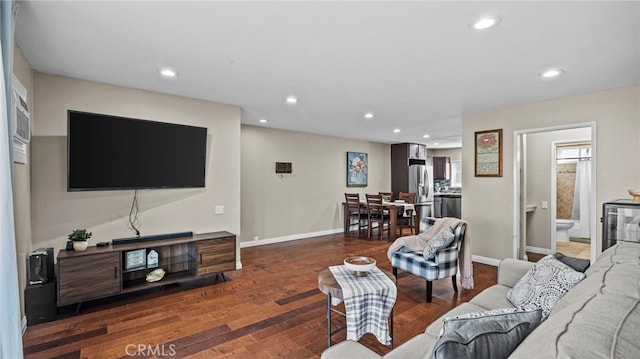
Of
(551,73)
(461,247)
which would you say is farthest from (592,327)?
(551,73)

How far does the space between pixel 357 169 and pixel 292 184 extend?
215 cm

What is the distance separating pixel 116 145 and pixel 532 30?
13.0 feet

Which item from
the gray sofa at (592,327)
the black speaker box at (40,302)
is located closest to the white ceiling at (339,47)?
the gray sofa at (592,327)

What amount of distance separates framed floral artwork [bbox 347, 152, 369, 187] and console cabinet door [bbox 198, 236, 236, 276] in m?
4.44

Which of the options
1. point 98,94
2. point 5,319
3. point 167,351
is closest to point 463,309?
point 167,351

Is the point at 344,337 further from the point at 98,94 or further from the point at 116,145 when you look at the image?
the point at 98,94

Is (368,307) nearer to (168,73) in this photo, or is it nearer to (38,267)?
A: (168,73)

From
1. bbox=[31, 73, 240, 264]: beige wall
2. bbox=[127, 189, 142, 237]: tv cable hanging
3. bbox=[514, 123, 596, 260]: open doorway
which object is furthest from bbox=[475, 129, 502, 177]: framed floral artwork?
bbox=[127, 189, 142, 237]: tv cable hanging

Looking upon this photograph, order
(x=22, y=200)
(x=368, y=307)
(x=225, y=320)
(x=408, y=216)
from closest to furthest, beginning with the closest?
(x=368, y=307), (x=22, y=200), (x=225, y=320), (x=408, y=216)

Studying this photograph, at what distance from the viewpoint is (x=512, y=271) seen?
2393 mm

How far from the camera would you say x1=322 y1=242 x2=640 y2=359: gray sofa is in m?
0.73

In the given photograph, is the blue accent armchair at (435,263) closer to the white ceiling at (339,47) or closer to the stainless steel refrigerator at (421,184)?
the white ceiling at (339,47)

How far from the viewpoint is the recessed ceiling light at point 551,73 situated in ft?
9.45

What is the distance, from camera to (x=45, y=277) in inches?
110
